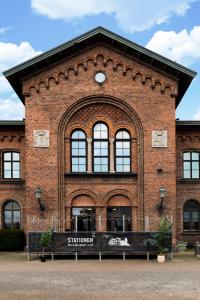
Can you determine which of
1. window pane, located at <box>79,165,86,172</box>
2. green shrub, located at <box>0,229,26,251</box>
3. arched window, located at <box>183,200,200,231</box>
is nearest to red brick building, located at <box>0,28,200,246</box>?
window pane, located at <box>79,165,86,172</box>

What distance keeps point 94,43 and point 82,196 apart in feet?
29.9

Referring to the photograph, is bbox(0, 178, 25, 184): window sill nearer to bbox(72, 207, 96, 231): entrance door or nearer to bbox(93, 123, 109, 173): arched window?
bbox(72, 207, 96, 231): entrance door

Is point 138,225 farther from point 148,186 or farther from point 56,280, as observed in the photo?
point 56,280

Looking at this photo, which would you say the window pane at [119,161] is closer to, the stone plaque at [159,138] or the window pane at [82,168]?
the window pane at [82,168]

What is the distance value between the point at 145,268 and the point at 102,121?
10981 millimetres

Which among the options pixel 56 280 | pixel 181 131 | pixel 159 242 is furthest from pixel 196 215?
pixel 56 280

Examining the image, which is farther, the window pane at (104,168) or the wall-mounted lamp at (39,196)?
the window pane at (104,168)

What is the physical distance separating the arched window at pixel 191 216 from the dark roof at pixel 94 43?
8658 millimetres

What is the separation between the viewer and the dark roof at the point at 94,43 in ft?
99.1

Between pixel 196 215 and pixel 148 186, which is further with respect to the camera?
pixel 196 215

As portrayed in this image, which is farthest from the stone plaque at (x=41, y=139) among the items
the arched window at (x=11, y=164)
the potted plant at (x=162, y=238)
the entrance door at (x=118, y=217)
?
the potted plant at (x=162, y=238)

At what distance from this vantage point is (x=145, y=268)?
2311 cm

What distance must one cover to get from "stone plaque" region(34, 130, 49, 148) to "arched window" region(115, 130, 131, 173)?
4193 mm

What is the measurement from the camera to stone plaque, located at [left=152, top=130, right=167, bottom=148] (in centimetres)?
3078
